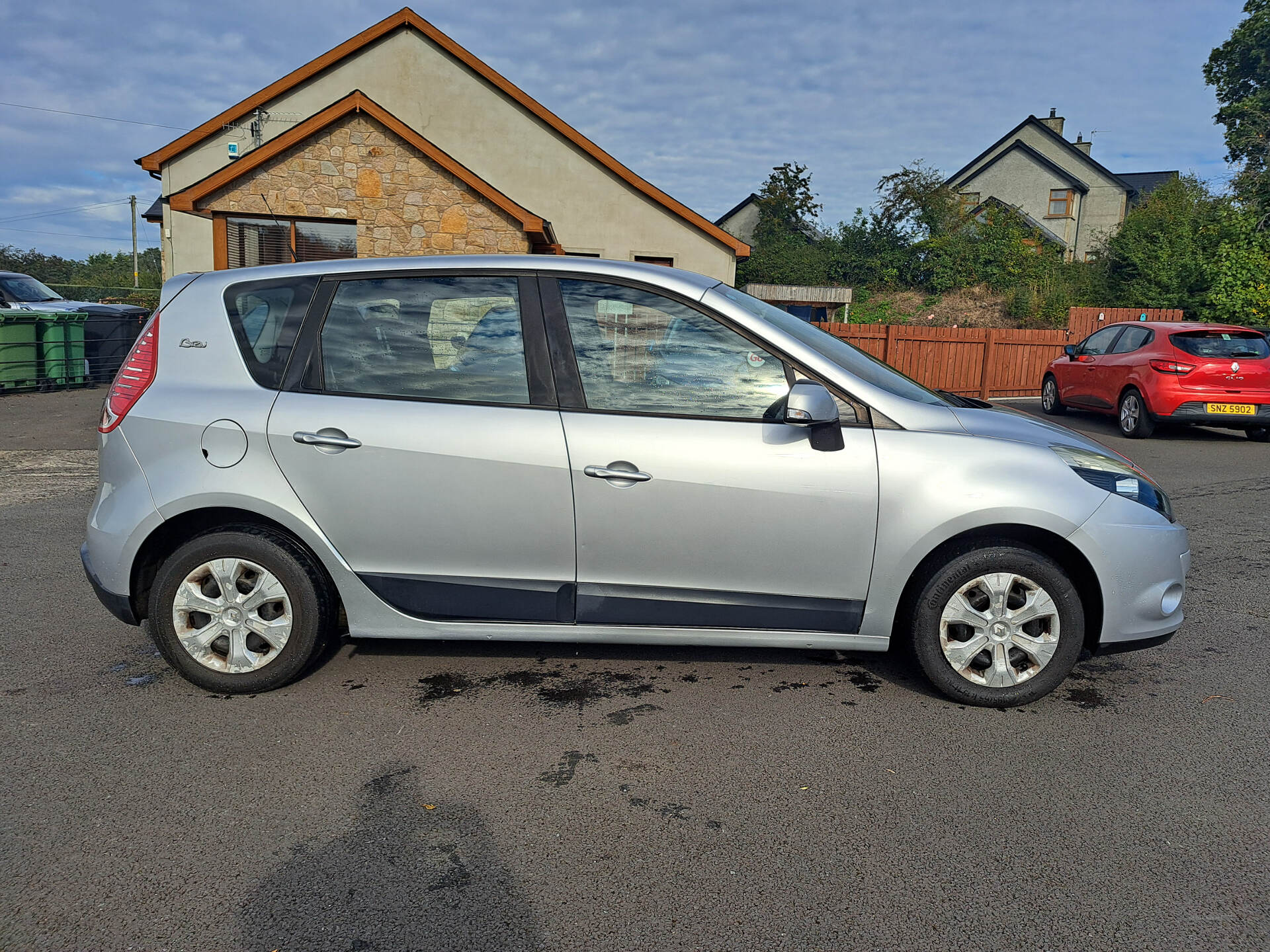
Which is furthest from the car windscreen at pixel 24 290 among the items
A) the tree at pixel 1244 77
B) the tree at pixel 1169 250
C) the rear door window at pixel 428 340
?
the tree at pixel 1244 77

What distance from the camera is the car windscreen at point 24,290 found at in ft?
61.1

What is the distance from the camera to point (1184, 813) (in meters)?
2.88

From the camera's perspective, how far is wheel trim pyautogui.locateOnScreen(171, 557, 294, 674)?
3.63 m

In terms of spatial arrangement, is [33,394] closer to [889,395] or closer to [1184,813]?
[889,395]

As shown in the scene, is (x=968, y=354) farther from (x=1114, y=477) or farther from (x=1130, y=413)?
(x=1114, y=477)

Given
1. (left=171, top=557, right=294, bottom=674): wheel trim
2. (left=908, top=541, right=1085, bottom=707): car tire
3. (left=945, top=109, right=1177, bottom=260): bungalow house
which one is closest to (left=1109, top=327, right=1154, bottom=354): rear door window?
(left=908, top=541, right=1085, bottom=707): car tire

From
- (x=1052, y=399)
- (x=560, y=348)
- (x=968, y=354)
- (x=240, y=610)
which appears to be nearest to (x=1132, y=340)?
(x=1052, y=399)

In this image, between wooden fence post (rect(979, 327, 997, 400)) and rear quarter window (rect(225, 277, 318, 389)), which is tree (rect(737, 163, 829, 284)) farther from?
rear quarter window (rect(225, 277, 318, 389))

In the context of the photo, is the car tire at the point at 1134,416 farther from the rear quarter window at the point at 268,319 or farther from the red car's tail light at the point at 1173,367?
the rear quarter window at the point at 268,319

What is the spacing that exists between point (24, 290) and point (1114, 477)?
2192 centimetres

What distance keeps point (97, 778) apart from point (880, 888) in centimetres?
256

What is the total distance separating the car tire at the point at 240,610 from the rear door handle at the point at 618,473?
48.5 inches

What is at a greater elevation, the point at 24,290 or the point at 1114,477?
the point at 24,290

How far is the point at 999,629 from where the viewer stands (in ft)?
11.7
